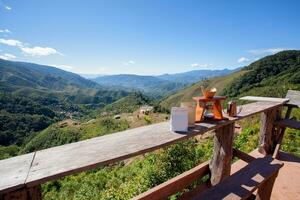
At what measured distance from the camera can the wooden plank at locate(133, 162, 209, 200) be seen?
2.78m

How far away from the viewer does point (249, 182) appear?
2.79 m

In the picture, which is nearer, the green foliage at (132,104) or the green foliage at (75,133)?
the green foliage at (75,133)

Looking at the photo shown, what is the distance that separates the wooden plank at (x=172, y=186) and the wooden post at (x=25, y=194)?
4.30 ft

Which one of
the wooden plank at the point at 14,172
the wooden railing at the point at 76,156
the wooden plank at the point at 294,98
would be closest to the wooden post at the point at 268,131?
the wooden plank at the point at 294,98

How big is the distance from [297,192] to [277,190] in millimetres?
272

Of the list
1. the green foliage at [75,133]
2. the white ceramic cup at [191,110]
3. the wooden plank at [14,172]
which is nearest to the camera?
the wooden plank at [14,172]

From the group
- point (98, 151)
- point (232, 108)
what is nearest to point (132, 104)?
point (232, 108)

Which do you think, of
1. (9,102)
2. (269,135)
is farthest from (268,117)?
(9,102)

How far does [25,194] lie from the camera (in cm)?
146

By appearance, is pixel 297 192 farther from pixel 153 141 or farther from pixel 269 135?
pixel 153 141

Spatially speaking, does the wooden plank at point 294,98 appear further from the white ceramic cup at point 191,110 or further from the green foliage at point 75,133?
the green foliage at point 75,133

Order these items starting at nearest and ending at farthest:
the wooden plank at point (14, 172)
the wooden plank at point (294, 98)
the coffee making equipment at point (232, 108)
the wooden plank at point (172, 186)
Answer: the wooden plank at point (14, 172)
the wooden plank at point (172, 186)
the coffee making equipment at point (232, 108)
the wooden plank at point (294, 98)

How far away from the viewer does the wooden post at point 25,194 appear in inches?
54.8

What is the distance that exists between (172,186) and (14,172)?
6.35 ft
